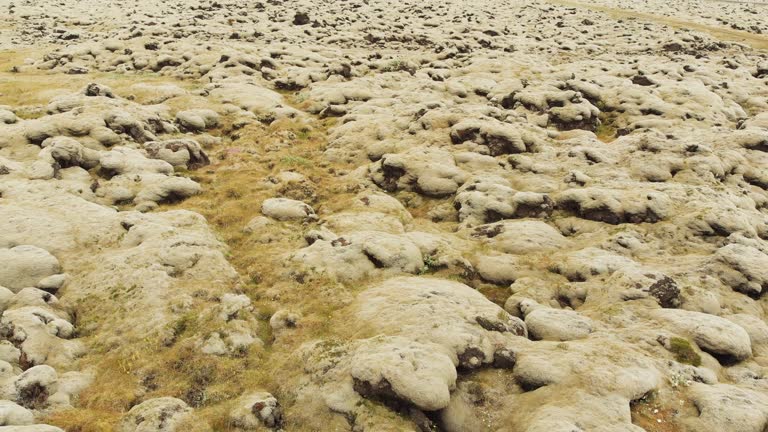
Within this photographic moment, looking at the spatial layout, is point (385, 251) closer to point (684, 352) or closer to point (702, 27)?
point (684, 352)

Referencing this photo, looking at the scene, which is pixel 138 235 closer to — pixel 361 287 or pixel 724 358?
pixel 361 287

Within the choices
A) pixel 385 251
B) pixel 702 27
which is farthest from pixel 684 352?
pixel 702 27

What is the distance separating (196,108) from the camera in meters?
35.9

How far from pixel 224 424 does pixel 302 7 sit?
7700cm

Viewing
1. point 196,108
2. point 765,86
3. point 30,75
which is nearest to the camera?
point 196,108

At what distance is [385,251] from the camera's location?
1970cm

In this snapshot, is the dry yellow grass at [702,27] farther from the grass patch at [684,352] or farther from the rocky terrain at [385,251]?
the grass patch at [684,352]

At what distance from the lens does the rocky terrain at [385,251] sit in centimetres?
1305

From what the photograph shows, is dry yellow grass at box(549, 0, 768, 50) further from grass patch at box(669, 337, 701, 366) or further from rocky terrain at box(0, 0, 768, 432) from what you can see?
grass patch at box(669, 337, 701, 366)

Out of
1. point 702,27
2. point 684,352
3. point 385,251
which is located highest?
point 702,27

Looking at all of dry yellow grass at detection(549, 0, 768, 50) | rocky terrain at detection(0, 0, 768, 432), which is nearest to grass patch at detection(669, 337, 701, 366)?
rocky terrain at detection(0, 0, 768, 432)

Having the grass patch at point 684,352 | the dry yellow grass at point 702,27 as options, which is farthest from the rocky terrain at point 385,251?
the dry yellow grass at point 702,27

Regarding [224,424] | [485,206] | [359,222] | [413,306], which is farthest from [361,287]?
[485,206]

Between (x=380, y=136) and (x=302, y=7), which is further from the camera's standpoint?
(x=302, y=7)
